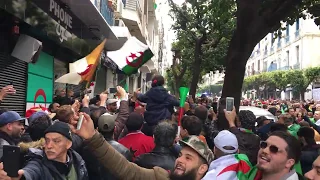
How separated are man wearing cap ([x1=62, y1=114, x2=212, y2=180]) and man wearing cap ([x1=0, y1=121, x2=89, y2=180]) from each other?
37 cm

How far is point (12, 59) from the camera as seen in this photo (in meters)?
8.98

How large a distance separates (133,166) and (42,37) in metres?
7.69

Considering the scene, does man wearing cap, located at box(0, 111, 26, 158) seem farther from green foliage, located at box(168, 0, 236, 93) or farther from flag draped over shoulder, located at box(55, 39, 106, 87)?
green foliage, located at box(168, 0, 236, 93)

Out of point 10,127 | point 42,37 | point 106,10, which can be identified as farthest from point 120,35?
point 10,127

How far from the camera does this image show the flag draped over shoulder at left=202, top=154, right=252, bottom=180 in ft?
9.79

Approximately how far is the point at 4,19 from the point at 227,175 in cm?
638

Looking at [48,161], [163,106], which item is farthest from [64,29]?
[48,161]

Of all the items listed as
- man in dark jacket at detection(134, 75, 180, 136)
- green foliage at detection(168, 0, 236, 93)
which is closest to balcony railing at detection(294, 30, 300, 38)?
green foliage at detection(168, 0, 236, 93)

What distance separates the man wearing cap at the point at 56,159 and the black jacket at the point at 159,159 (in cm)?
75

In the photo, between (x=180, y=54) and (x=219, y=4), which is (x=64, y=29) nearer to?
(x=219, y=4)

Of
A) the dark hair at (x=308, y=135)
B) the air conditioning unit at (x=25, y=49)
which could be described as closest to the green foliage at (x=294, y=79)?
the air conditioning unit at (x=25, y=49)

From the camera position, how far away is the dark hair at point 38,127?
4.32m

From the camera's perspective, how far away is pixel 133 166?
3250 millimetres

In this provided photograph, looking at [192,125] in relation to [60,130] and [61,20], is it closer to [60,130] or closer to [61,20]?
[60,130]
